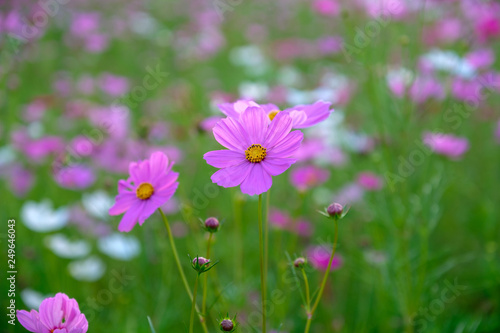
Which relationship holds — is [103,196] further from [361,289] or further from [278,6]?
[278,6]

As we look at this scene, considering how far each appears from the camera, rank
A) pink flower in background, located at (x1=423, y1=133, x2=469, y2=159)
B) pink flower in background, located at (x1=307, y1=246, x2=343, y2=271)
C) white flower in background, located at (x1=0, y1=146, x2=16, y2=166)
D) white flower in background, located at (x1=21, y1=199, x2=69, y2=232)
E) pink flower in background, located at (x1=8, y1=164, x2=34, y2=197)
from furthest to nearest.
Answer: white flower in background, located at (x1=0, y1=146, x2=16, y2=166) → pink flower in background, located at (x1=8, y1=164, x2=34, y2=197) → white flower in background, located at (x1=21, y1=199, x2=69, y2=232) → pink flower in background, located at (x1=423, y1=133, x2=469, y2=159) → pink flower in background, located at (x1=307, y1=246, x2=343, y2=271)

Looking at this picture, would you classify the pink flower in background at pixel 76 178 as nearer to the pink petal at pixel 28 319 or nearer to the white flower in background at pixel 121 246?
the white flower in background at pixel 121 246

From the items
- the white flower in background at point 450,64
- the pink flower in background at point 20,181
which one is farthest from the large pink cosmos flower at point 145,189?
the pink flower in background at point 20,181

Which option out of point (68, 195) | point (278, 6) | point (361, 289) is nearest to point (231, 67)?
point (278, 6)

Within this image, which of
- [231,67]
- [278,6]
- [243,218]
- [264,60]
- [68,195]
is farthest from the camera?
[278,6]

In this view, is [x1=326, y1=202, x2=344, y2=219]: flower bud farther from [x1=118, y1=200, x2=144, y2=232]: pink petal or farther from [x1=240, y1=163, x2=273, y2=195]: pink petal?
[x1=118, y1=200, x2=144, y2=232]: pink petal

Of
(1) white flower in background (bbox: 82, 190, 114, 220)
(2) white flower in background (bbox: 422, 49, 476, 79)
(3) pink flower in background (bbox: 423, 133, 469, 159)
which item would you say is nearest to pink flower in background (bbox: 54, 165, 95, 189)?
(1) white flower in background (bbox: 82, 190, 114, 220)

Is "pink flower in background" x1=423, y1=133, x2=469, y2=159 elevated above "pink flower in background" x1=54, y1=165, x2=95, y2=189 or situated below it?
above
